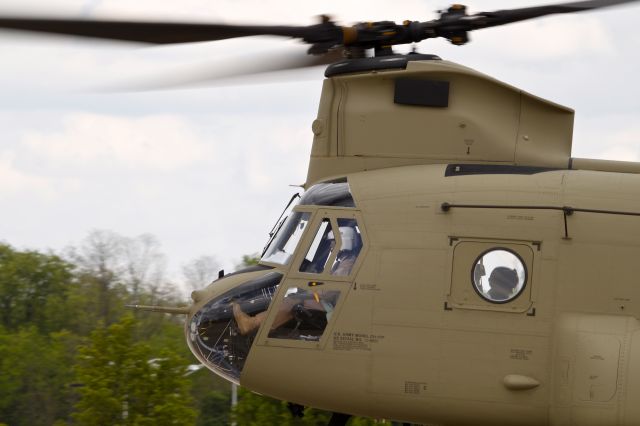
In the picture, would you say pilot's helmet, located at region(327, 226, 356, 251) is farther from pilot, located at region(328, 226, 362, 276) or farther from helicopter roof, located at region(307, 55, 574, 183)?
helicopter roof, located at region(307, 55, 574, 183)

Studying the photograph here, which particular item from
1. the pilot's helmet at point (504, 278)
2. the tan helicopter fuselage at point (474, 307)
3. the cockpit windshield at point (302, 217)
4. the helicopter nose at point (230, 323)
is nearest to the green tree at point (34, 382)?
the helicopter nose at point (230, 323)

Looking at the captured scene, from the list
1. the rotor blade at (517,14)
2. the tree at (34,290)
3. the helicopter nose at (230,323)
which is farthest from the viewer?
the tree at (34,290)

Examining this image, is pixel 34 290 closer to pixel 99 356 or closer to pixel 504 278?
pixel 99 356

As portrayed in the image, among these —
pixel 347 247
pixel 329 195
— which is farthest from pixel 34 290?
pixel 347 247

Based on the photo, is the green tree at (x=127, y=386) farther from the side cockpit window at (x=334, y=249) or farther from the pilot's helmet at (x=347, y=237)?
the pilot's helmet at (x=347, y=237)

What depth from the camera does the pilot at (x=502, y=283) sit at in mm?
10805

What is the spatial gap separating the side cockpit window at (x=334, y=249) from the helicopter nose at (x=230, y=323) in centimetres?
38

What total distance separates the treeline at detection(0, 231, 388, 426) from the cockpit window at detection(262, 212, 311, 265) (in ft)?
30.3

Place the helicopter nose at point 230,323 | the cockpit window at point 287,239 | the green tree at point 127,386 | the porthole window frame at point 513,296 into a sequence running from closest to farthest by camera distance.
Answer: the porthole window frame at point 513,296 < the helicopter nose at point 230,323 < the cockpit window at point 287,239 < the green tree at point 127,386

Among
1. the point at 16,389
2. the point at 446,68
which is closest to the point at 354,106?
the point at 446,68

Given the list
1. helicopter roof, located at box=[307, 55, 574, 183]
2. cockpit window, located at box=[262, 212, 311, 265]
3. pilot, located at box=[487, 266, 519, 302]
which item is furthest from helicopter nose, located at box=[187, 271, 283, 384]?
pilot, located at box=[487, 266, 519, 302]

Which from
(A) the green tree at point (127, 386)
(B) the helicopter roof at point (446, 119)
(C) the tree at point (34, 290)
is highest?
(B) the helicopter roof at point (446, 119)

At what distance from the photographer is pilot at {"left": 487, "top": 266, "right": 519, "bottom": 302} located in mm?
10805

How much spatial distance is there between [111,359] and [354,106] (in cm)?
1392
